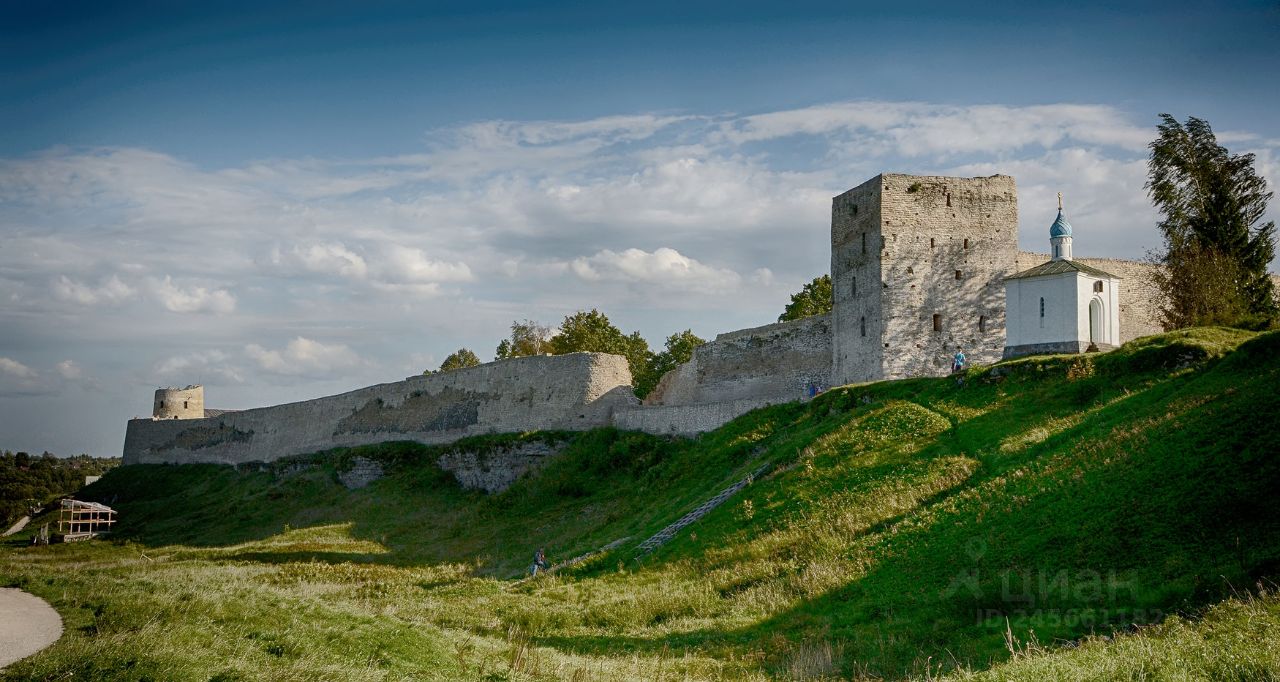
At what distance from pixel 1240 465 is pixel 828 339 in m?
20.0

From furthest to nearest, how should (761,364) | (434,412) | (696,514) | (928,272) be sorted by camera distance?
(434,412) < (761,364) < (928,272) < (696,514)

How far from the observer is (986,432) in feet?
62.2

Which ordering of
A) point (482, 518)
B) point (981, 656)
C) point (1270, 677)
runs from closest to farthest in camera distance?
1. point (1270, 677)
2. point (981, 656)
3. point (482, 518)

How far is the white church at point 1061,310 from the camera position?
2597cm

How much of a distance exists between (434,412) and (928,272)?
72.9ft

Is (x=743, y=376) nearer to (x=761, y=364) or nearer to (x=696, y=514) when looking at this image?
(x=761, y=364)

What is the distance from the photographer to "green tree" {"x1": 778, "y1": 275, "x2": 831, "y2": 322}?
149 feet

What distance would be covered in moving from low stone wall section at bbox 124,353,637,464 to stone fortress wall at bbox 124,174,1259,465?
0.22 feet

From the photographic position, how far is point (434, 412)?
41.3m

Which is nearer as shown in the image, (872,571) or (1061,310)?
(872,571)

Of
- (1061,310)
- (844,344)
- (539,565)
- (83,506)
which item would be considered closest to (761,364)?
(844,344)

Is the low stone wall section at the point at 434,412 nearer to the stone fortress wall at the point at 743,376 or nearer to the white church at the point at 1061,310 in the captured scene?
the stone fortress wall at the point at 743,376

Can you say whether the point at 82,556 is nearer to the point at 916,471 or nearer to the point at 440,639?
the point at 440,639

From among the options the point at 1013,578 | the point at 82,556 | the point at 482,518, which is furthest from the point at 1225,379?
the point at 82,556
